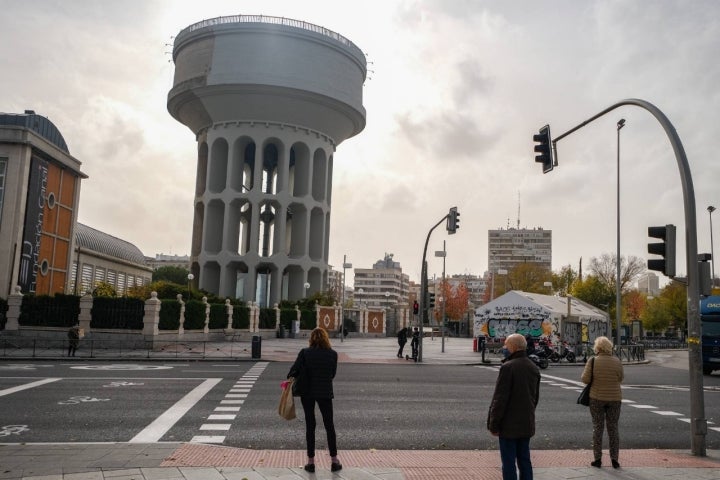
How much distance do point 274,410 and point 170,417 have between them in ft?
6.94

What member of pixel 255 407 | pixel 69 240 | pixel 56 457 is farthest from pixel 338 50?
pixel 56 457

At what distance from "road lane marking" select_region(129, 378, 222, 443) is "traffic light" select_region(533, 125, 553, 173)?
367 inches

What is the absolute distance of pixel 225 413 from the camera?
12.5 meters

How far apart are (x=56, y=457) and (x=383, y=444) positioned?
4616 mm

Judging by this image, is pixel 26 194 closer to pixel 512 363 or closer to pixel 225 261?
pixel 225 261

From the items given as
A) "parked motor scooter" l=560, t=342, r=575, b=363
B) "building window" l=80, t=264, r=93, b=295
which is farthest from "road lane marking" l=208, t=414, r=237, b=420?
"building window" l=80, t=264, r=93, b=295

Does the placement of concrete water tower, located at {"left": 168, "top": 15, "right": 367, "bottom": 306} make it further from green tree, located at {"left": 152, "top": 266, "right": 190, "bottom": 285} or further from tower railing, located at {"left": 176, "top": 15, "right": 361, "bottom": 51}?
green tree, located at {"left": 152, "top": 266, "right": 190, "bottom": 285}

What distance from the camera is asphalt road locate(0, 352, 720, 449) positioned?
10.4m

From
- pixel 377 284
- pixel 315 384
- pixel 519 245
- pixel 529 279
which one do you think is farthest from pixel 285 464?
pixel 377 284

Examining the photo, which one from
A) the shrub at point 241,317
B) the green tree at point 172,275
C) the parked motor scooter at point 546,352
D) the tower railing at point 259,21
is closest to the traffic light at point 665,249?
the parked motor scooter at point 546,352

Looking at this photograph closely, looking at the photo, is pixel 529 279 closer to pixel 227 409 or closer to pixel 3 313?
pixel 3 313

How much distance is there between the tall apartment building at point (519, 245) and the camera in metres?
174

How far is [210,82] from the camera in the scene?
202ft

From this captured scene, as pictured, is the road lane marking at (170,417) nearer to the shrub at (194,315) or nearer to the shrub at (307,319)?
the shrub at (194,315)
